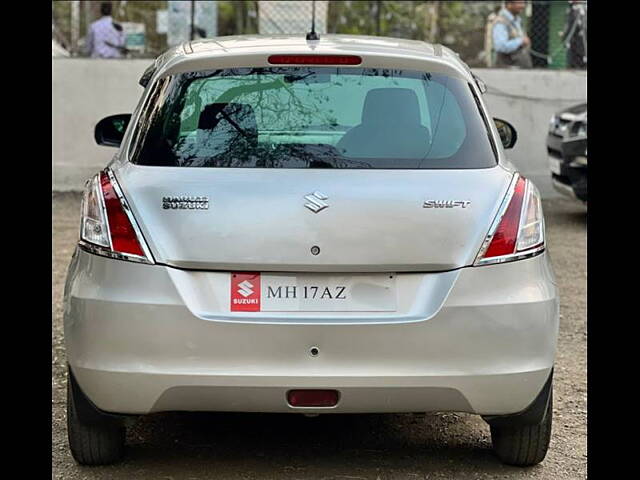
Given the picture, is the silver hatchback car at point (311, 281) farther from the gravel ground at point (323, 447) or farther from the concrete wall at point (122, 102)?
the concrete wall at point (122, 102)

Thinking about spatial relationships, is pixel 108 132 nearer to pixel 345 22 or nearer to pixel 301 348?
pixel 301 348

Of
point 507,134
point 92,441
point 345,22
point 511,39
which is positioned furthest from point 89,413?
point 345,22

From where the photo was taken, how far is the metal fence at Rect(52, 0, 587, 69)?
15.7 m

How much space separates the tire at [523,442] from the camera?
4812 millimetres

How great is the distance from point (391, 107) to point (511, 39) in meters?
11.5

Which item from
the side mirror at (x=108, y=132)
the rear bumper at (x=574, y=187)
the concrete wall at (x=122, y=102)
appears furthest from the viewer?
the concrete wall at (x=122, y=102)

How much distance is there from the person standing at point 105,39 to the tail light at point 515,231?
11.8m

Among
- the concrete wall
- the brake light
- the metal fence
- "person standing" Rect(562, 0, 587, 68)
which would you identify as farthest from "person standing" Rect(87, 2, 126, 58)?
the brake light

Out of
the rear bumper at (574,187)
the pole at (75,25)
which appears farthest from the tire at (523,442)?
the pole at (75,25)

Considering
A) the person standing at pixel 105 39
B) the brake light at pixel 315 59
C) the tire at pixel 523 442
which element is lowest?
the tire at pixel 523 442

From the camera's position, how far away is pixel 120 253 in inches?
173

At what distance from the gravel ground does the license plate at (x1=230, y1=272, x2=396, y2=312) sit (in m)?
0.86
